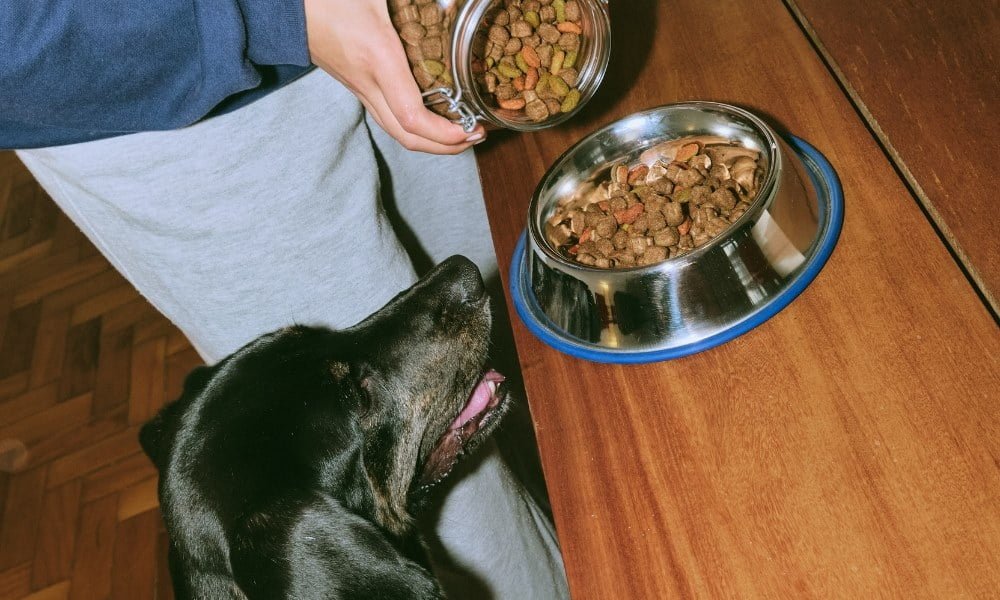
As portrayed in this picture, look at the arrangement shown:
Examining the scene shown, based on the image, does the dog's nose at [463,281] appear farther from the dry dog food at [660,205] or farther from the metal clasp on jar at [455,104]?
the metal clasp on jar at [455,104]

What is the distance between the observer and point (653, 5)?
1430 mm

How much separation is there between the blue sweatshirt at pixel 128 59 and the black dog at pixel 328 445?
344 millimetres

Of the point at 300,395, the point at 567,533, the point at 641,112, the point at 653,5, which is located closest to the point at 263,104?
the point at 300,395

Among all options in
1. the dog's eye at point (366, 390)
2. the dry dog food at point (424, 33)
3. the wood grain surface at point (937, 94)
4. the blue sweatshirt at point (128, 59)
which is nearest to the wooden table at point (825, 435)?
the wood grain surface at point (937, 94)

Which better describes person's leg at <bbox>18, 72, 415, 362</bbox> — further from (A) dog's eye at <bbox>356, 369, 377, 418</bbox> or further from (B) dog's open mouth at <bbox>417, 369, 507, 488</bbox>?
(B) dog's open mouth at <bbox>417, 369, 507, 488</bbox>

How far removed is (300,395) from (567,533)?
0.38 meters

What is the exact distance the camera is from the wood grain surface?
33.4 inches

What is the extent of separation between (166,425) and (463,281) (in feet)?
1.48

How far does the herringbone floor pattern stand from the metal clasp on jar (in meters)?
1.66

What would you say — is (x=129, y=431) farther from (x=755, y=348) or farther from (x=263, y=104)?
(x=755, y=348)

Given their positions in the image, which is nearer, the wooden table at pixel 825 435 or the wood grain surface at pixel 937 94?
the wooden table at pixel 825 435

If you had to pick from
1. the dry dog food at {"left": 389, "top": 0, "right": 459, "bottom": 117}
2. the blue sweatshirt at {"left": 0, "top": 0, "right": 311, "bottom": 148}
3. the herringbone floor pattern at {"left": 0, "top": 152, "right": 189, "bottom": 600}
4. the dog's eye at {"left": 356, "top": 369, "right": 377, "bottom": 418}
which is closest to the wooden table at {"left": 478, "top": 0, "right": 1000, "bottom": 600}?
the dog's eye at {"left": 356, "top": 369, "right": 377, "bottom": 418}

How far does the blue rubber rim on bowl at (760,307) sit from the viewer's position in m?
0.87

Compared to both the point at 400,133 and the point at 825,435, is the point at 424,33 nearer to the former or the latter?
the point at 400,133
